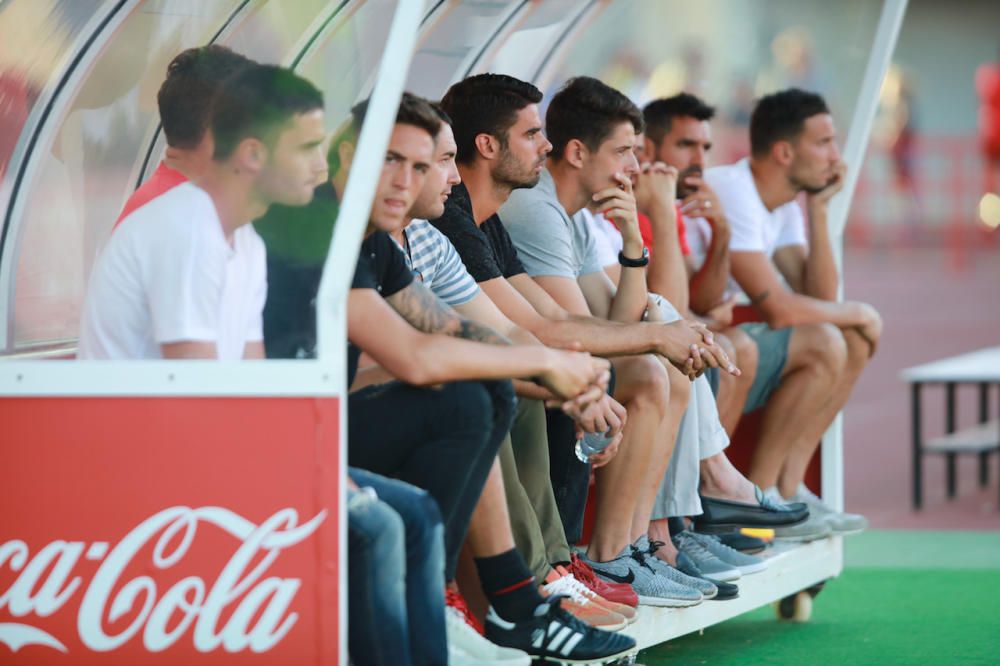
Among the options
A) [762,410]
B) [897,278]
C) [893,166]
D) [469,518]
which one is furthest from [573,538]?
[893,166]

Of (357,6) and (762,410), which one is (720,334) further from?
(357,6)

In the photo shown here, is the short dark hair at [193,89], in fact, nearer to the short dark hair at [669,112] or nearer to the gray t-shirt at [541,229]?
the gray t-shirt at [541,229]

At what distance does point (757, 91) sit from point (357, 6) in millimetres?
22764

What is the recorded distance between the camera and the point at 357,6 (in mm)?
4473

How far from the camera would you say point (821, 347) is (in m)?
6.09

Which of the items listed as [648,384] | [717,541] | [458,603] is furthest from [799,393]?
[458,603]

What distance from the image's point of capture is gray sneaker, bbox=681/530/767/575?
17.1 feet

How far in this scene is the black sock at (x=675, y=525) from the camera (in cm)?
518

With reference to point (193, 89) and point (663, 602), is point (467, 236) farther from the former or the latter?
point (663, 602)

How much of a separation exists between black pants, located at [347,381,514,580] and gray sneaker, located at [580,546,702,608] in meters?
1.01

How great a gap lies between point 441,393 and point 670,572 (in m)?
1.41

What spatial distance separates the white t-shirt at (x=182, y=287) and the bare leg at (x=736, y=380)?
2.69 m

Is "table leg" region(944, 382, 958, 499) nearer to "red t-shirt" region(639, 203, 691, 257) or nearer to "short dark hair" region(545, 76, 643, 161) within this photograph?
"red t-shirt" region(639, 203, 691, 257)

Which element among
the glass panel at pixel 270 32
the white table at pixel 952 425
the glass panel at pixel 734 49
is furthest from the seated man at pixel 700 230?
the glass panel at pixel 734 49
